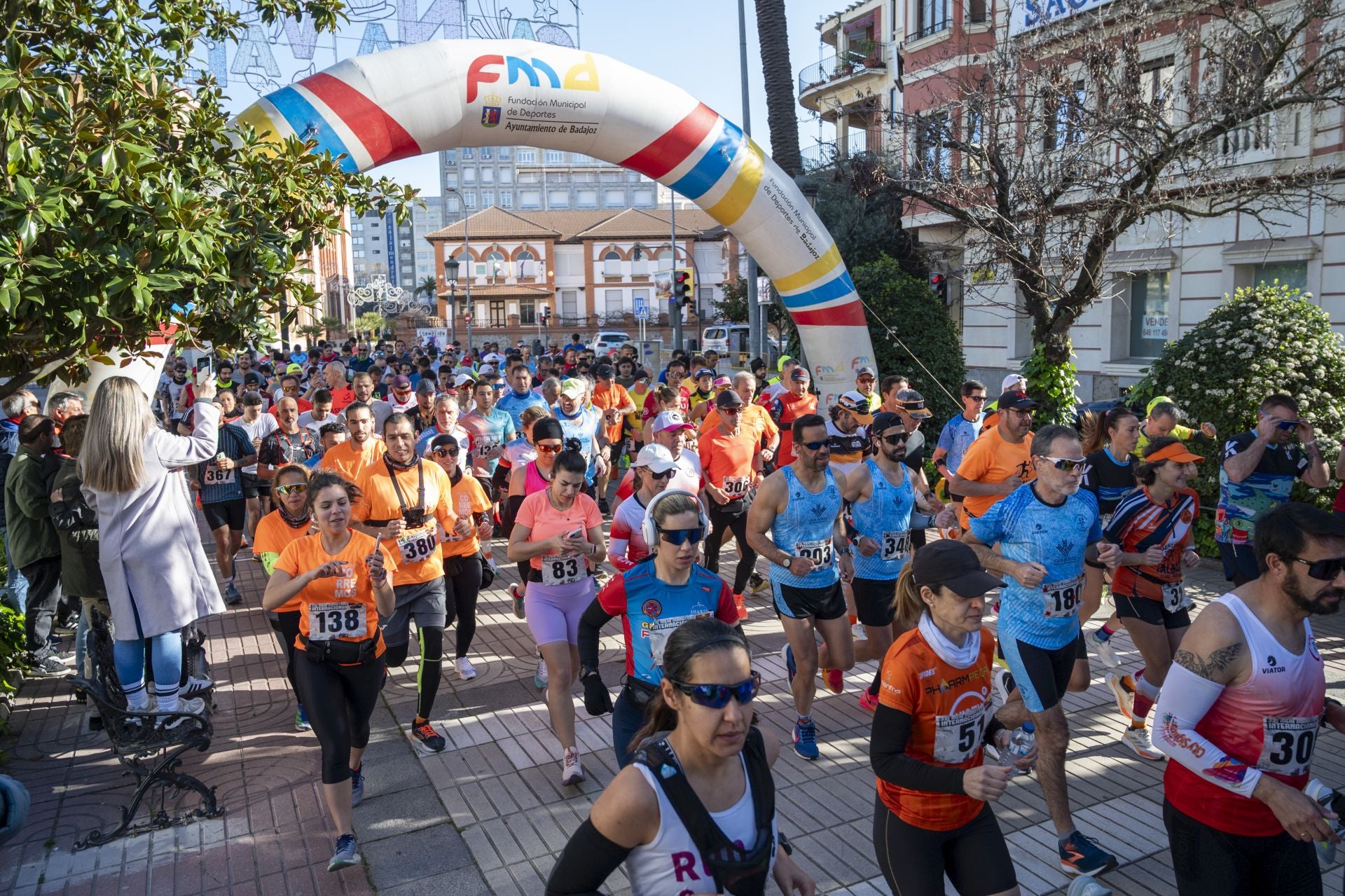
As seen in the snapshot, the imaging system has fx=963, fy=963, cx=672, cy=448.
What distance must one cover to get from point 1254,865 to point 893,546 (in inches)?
117

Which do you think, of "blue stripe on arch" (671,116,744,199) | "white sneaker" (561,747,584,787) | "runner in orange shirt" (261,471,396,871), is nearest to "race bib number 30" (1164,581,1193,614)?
"white sneaker" (561,747,584,787)

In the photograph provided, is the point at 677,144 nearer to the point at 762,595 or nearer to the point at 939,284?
the point at 762,595

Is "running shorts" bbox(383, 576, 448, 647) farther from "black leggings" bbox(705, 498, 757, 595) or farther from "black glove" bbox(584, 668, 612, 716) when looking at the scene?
"black leggings" bbox(705, 498, 757, 595)

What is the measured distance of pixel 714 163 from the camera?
11641 mm

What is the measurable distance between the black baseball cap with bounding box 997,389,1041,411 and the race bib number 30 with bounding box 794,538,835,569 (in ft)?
5.53

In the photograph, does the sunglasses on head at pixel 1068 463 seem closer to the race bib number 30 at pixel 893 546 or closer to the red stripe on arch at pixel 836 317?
the race bib number 30 at pixel 893 546

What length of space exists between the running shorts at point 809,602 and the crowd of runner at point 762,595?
2 centimetres

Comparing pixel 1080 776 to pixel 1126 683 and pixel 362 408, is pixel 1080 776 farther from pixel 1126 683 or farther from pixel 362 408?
pixel 362 408

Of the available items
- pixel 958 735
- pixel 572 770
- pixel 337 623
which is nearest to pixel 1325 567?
pixel 958 735

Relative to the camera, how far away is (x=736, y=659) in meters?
2.46

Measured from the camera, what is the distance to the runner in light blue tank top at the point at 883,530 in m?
5.85

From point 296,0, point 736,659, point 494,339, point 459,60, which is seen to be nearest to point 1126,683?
point 736,659

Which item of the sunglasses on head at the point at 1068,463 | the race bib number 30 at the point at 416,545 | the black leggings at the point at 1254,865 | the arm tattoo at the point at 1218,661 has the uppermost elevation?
the sunglasses on head at the point at 1068,463

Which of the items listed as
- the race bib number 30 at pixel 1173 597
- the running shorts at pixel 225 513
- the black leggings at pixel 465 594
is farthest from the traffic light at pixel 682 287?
the race bib number 30 at pixel 1173 597
